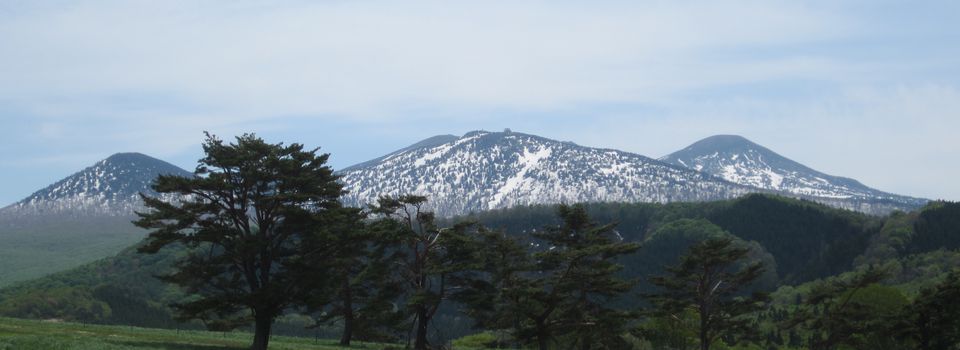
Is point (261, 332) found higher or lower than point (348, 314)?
higher

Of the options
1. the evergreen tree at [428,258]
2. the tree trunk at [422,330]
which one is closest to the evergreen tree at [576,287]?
the evergreen tree at [428,258]

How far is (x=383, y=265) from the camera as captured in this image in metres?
52.2

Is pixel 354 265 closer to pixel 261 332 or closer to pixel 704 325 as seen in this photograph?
pixel 261 332

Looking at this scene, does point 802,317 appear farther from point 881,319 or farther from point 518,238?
point 518,238

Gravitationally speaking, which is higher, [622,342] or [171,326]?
[622,342]

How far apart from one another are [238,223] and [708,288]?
1239 inches

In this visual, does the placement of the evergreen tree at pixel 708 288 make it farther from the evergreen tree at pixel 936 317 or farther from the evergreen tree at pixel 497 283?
the evergreen tree at pixel 936 317

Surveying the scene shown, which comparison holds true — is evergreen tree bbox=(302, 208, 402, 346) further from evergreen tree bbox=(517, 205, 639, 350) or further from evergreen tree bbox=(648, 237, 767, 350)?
evergreen tree bbox=(648, 237, 767, 350)

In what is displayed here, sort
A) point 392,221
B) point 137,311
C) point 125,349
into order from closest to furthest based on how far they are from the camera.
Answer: point 125,349
point 392,221
point 137,311

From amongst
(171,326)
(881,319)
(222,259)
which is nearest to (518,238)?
(222,259)

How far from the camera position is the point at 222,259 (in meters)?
45.6

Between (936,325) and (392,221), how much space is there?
3955 centimetres

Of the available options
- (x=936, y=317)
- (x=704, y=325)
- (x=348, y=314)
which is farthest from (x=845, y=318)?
(x=348, y=314)

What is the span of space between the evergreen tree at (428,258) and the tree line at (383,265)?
0.30ft
